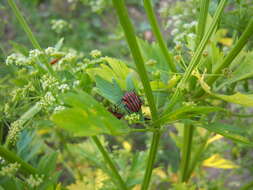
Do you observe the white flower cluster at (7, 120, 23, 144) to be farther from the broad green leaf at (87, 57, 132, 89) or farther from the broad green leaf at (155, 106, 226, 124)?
the broad green leaf at (155, 106, 226, 124)

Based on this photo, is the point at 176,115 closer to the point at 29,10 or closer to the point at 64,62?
the point at 64,62

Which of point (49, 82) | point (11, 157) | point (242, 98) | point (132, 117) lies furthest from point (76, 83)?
point (242, 98)

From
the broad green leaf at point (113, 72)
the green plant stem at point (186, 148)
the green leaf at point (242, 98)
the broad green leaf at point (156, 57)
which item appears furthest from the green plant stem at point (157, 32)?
the green plant stem at point (186, 148)

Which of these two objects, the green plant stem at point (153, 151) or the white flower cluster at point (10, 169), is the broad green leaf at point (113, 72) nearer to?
the green plant stem at point (153, 151)

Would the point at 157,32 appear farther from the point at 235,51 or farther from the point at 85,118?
the point at 85,118

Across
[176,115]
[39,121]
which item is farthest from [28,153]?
[176,115]
